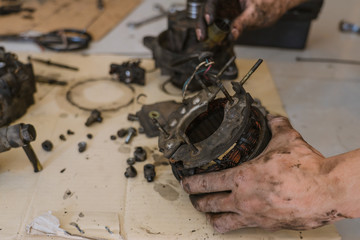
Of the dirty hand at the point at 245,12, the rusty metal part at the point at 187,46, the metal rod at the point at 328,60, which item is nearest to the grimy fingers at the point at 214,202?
the rusty metal part at the point at 187,46

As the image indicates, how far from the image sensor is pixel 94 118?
157 centimetres

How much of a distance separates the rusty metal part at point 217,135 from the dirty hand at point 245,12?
59 cm

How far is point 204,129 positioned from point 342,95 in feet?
3.68

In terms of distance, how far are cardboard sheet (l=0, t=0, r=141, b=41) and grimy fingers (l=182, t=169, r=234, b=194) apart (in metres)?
1.62

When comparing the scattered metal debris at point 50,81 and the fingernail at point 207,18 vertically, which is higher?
the fingernail at point 207,18

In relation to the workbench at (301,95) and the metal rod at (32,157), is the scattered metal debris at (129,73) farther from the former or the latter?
the metal rod at (32,157)

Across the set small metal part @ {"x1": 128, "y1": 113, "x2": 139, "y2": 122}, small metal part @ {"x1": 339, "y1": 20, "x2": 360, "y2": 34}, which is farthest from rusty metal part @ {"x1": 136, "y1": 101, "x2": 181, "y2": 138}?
small metal part @ {"x1": 339, "y1": 20, "x2": 360, "y2": 34}

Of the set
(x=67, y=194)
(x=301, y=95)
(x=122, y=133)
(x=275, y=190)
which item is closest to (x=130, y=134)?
(x=122, y=133)

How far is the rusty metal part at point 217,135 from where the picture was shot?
99 cm

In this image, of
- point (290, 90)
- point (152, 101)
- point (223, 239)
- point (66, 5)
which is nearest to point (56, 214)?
point (223, 239)

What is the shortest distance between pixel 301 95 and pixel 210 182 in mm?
1115

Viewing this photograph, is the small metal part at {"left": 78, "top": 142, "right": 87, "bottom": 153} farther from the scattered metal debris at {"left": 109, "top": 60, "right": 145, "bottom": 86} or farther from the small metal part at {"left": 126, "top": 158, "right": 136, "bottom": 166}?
the scattered metal debris at {"left": 109, "top": 60, "right": 145, "bottom": 86}

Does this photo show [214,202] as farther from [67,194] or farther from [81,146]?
[81,146]

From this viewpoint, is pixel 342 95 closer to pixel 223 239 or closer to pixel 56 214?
pixel 223 239
